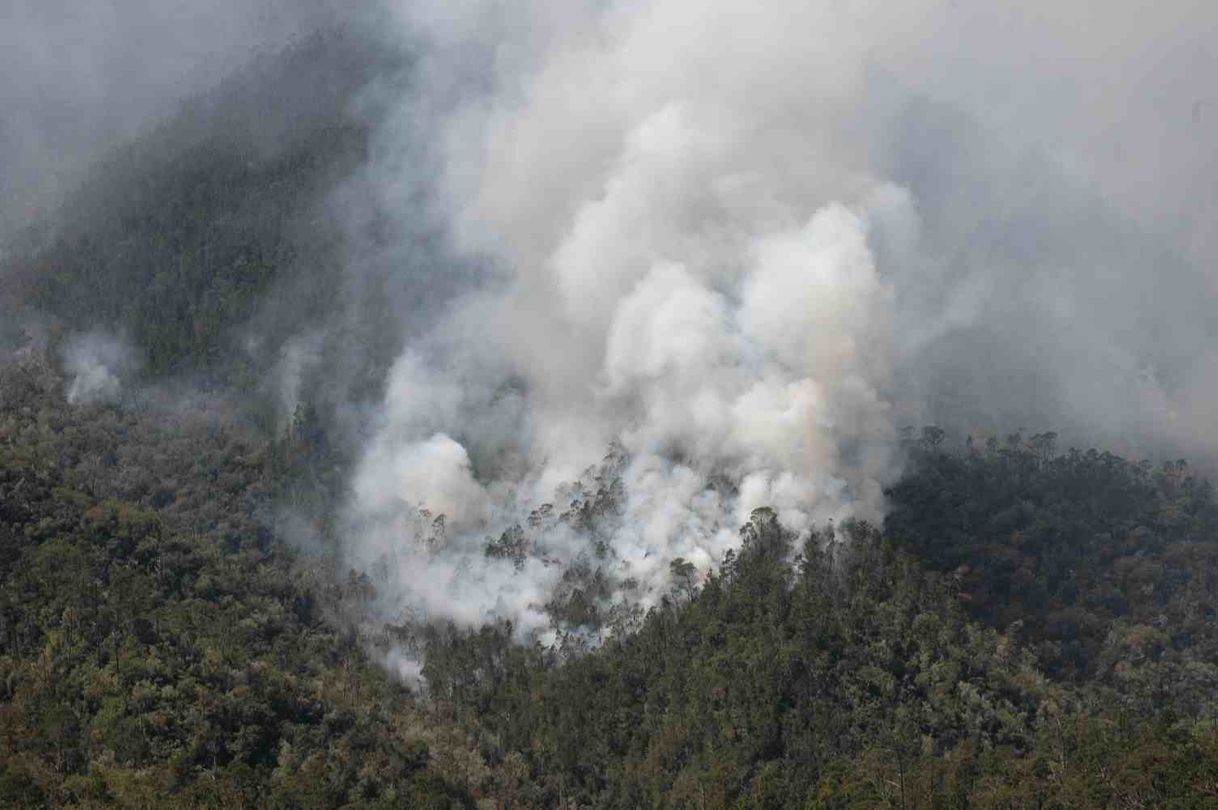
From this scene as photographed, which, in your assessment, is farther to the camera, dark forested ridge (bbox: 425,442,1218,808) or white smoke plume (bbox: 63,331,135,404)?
white smoke plume (bbox: 63,331,135,404)

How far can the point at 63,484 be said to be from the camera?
432 ft

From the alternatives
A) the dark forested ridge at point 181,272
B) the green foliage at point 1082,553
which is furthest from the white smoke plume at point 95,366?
the green foliage at point 1082,553

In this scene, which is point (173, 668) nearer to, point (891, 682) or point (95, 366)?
point (891, 682)

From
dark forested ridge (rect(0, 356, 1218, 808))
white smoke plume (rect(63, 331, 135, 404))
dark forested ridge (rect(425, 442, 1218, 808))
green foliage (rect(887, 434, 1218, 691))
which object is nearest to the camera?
dark forested ridge (rect(425, 442, 1218, 808))

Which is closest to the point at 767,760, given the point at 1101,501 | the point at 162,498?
the point at 1101,501

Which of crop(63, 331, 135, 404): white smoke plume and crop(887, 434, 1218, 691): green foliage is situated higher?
crop(63, 331, 135, 404): white smoke plume

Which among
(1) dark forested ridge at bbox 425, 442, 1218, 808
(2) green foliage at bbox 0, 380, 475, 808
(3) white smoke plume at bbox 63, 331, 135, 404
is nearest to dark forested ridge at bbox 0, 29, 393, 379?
(3) white smoke plume at bbox 63, 331, 135, 404

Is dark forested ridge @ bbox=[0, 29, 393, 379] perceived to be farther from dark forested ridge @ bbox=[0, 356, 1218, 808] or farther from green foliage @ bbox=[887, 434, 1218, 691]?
green foliage @ bbox=[887, 434, 1218, 691]

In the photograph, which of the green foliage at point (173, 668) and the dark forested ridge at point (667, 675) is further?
the green foliage at point (173, 668)

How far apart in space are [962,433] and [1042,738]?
251ft

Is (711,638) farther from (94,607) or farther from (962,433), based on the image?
A: (962,433)

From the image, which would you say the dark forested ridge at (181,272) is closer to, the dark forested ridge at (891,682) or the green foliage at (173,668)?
the green foliage at (173,668)

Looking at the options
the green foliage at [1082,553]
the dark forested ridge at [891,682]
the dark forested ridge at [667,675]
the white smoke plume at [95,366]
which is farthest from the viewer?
the white smoke plume at [95,366]

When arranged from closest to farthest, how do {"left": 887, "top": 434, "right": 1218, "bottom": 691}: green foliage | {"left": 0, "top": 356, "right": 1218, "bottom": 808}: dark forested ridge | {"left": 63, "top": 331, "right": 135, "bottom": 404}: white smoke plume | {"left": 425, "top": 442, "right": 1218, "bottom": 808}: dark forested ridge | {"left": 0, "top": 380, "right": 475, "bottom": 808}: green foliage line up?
{"left": 425, "top": 442, "right": 1218, "bottom": 808}: dark forested ridge < {"left": 0, "top": 356, "right": 1218, "bottom": 808}: dark forested ridge < {"left": 0, "top": 380, "right": 475, "bottom": 808}: green foliage < {"left": 887, "top": 434, "right": 1218, "bottom": 691}: green foliage < {"left": 63, "top": 331, "right": 135, "bottom": 404}: white smoke plume
